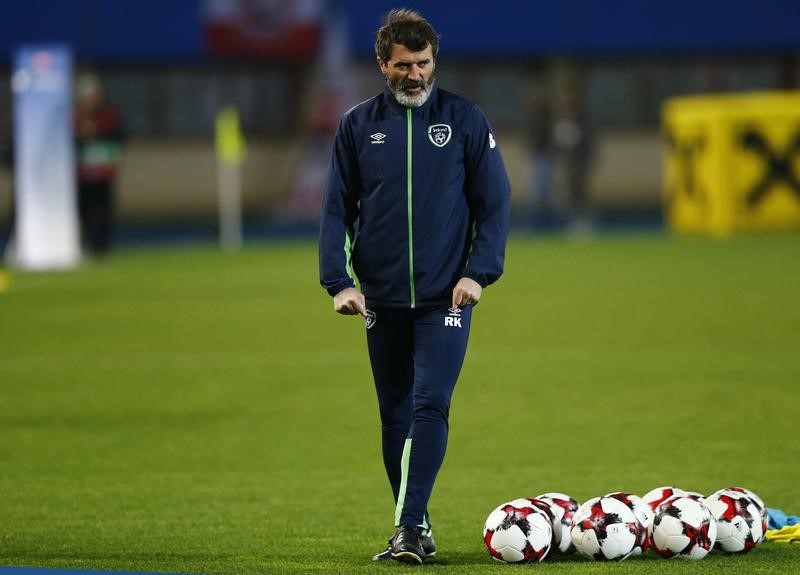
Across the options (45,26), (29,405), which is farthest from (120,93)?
(29,405)

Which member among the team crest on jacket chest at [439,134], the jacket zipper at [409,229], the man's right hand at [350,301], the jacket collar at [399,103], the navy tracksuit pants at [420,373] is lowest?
the navy tracksuit pants at [420,373]

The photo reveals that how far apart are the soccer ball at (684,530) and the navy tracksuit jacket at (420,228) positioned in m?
0.89

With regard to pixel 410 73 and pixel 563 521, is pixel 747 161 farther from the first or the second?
pixel 410 73

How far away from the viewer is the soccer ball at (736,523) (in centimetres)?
639

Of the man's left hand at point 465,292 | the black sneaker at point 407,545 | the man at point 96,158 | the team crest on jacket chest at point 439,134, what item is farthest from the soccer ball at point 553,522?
the man at point 96,158

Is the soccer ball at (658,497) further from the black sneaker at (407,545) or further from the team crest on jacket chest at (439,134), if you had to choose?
the team crest on jacket chest at (439,134)

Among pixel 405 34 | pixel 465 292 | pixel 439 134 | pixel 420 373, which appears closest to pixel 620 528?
pixel 420 373

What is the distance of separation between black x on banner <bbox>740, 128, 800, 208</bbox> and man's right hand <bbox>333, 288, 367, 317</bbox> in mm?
20647

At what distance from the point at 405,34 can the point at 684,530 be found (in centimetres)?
214

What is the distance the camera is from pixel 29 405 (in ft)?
37.0

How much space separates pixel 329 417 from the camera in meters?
10.7

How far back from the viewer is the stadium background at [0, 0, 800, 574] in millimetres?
7605

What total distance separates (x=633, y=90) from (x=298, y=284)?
1913cm

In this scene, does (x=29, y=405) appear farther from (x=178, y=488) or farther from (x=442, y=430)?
(x=442, y=430)
